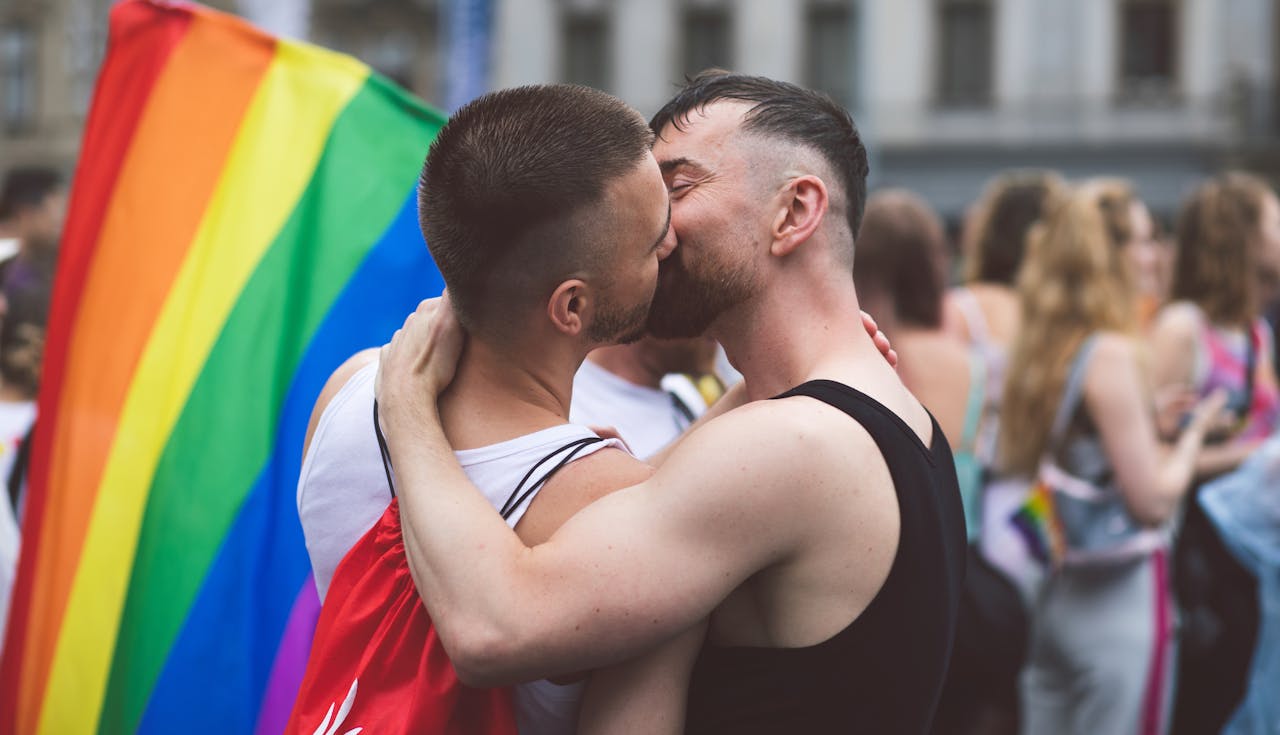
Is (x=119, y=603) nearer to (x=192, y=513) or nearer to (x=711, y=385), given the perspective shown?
(x=192, y=513)

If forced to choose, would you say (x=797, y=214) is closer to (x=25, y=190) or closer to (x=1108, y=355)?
(x=1108, y=355)

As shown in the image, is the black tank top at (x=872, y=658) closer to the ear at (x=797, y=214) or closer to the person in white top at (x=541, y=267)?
the person in white top at (x=541, y=267)

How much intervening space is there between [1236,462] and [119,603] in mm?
3904

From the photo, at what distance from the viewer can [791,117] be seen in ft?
6.91

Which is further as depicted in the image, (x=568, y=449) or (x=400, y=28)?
(x=400, y=28)

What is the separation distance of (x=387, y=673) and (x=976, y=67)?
88.4 ft

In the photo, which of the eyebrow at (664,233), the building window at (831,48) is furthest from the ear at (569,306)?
the building window at (831,48)

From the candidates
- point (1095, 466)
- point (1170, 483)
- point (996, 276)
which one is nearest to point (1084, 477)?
point (1095, 466)

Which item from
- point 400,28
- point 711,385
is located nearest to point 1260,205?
point 711,385

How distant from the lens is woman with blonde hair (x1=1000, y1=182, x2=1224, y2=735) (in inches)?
173

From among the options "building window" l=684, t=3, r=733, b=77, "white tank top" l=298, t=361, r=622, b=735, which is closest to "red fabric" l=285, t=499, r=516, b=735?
"white tank top" l=298, t=361, r=622, b=735

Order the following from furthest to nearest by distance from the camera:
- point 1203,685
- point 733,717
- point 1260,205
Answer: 1. point 1260,205
2. point 1203,685
3. point 733,717

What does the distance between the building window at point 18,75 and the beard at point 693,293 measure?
32.3 metres

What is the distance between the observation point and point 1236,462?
16.5 ft
